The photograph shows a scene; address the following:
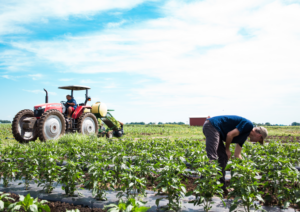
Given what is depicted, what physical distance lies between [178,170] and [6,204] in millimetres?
2075

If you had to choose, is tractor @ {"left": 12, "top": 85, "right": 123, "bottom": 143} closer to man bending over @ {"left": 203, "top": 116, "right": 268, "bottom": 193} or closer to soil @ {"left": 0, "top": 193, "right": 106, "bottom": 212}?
soil @ {"left": 0, "top": 193, "right": 106, "bottom": 212}

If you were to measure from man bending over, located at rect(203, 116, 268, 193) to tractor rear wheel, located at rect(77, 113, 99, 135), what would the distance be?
7.41 m

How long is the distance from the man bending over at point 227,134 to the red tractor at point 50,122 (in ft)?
22.1

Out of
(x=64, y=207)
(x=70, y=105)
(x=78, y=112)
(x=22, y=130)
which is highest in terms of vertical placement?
(x=70, y=105)

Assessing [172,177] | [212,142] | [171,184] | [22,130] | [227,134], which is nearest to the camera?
[171,184]

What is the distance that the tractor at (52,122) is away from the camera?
29.1ft

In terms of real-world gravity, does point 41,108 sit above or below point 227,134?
above

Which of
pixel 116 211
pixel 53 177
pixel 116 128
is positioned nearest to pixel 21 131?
pixel 116 128

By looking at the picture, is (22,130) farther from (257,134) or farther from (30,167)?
(257,134)

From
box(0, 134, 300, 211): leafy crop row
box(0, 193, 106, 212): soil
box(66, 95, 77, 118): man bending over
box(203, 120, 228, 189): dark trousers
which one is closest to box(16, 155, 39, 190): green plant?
box(0, 134, 300, 211): leafy crop row

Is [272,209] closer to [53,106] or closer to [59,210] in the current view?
[59,210]

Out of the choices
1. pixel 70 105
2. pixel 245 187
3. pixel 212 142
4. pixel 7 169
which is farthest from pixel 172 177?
pixel 70 105

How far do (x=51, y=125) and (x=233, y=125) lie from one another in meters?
7.13

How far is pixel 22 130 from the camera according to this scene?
957 cm
